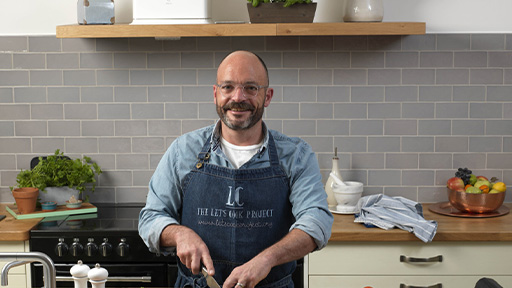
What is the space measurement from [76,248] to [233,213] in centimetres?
106

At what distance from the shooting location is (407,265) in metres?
3.17

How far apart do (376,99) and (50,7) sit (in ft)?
6.22

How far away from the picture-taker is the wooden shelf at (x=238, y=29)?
325 centimetres

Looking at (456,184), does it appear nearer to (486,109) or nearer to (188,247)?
(486,109)

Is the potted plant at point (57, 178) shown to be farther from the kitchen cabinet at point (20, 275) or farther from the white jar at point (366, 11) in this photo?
the white jar at point (366, 11)

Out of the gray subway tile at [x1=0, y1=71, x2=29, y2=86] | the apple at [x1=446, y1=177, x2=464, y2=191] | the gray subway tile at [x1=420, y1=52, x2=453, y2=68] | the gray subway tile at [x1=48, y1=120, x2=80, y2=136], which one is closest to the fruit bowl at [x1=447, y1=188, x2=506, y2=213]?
the apple at [x1=446, y1=177, x2=464, y2=191]

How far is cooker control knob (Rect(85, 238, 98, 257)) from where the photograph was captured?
3.12m

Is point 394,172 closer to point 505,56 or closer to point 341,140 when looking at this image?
point 341,140

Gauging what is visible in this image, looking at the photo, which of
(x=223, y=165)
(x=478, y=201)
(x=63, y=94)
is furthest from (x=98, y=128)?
(x=478, y=201)

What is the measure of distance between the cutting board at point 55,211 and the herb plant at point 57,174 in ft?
0.36

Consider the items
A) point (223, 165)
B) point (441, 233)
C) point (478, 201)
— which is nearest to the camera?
point (223, 165)

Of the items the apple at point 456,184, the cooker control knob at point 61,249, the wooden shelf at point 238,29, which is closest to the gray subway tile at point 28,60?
the wooden shelf at point 238,29

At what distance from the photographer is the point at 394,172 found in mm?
3760

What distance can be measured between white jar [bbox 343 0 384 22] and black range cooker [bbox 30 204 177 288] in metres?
1.52
